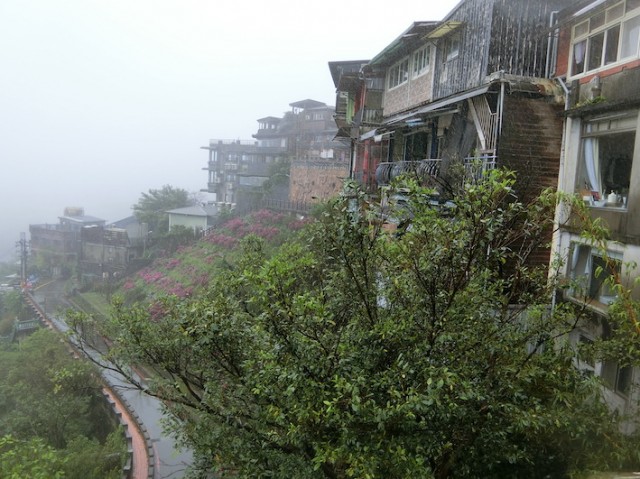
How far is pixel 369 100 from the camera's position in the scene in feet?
45.3

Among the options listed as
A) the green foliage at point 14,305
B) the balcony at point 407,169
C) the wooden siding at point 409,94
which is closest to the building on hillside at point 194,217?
the green foliage at point 14,305

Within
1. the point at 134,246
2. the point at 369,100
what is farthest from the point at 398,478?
the point at 134,246

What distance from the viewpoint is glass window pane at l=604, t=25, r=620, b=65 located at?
20.2 feet

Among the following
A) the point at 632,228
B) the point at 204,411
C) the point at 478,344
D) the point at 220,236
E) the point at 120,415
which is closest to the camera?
the point at 478,344

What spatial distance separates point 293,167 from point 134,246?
12.0 m

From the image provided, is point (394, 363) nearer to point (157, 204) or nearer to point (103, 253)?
point (103, 253)

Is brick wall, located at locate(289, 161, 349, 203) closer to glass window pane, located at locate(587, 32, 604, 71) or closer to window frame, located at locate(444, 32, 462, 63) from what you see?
window frame, located at locate(444, 32, 462, 63)

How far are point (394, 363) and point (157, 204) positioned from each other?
40.4 m

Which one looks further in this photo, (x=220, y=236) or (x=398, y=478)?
(x=220, y=236)

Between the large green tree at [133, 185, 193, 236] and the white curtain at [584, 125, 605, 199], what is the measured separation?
34365mm

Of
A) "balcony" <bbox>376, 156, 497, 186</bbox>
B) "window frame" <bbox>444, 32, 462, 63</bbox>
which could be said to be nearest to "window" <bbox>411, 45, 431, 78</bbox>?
"window frame" <bbox>444, 32, 462, 63</bbox>

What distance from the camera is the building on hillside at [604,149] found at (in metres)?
5.52

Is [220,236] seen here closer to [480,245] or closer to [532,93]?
[532,93]

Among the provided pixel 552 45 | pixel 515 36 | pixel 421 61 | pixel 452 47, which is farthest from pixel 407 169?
pixel 421 61
